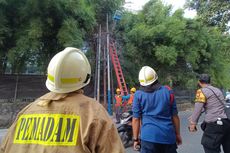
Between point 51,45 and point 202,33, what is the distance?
989 cm

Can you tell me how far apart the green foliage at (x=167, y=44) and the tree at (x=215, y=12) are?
4.20 meters

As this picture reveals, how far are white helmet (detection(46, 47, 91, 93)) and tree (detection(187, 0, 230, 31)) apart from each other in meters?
11.9

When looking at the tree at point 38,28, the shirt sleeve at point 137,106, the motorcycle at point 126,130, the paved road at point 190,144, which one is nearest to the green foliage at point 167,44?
the tree at point 38,28

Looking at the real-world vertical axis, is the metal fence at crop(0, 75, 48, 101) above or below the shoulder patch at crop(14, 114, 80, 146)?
below

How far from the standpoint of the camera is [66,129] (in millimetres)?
1991

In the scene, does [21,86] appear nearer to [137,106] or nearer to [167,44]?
[167,44]

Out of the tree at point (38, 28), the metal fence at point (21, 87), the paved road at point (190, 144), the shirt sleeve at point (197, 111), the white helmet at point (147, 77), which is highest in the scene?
the tree at point (38, 28)

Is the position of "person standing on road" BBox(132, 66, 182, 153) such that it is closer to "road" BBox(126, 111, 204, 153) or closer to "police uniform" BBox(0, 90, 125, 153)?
"police uniform" BBox(0, 90, 125, 153)

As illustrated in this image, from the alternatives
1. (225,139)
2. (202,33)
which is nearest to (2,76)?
(225,139)

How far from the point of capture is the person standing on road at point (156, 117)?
4.21m

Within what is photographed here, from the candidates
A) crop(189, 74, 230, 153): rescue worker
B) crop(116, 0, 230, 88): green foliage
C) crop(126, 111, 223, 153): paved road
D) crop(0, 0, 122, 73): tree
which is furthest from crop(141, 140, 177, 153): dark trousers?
crop(116, 0, 230, 88): green foliage

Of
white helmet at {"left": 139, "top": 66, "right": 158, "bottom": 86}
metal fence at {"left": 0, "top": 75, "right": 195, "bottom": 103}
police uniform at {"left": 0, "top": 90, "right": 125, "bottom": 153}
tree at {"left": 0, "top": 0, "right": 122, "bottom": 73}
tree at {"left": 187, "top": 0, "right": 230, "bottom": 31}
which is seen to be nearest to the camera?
police uniform at {"left": 0, "top": 90, "right": 125, "bottom": 153}

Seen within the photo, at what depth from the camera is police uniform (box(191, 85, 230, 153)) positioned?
16.2ft

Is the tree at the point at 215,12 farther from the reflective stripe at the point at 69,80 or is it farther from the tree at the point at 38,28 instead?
the reflective stripe at the point at 69,80
